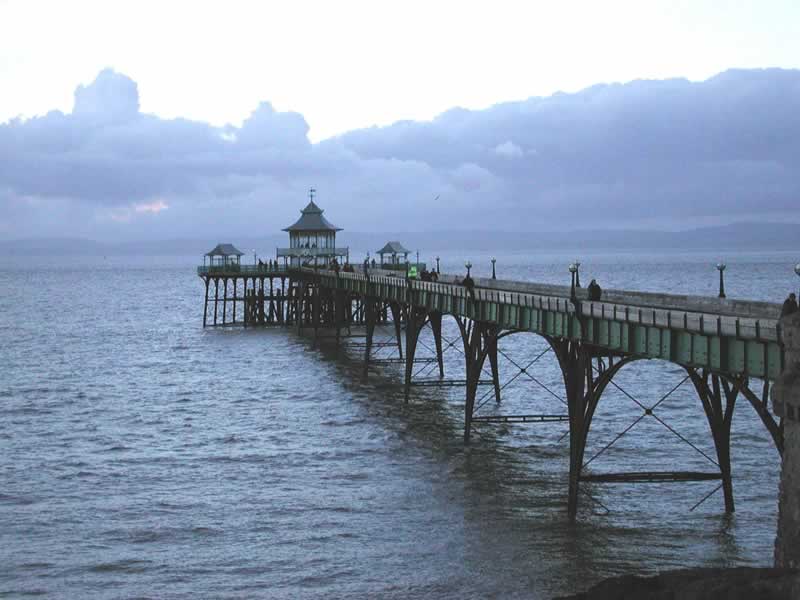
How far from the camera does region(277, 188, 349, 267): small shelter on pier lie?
102500mm

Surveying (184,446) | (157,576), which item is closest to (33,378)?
(184,446)

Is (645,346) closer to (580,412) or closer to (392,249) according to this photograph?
(580,412)

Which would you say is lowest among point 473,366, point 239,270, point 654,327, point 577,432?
point 577,432

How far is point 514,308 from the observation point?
34719 mm

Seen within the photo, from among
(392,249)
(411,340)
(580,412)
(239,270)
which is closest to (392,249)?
(392,249)

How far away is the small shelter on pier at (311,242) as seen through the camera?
102500 millimetres

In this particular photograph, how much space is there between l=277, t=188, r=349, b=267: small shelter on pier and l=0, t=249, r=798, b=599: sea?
4306 centimetres

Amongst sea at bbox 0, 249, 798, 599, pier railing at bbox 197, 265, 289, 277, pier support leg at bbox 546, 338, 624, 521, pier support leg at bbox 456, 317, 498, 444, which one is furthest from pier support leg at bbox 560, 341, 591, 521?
pier railing at bbox 197, 265, 289, 277

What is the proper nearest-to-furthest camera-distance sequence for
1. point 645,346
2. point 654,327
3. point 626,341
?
point 654,327
point 645,346
point 626,341

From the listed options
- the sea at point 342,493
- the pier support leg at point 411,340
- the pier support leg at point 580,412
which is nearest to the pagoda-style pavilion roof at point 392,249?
the sea at point 342,493

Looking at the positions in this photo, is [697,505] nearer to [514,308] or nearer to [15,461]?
[514,308]

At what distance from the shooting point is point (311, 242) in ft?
341

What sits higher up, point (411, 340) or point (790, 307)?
point (790, 307)

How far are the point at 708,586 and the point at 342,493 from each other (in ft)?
54.3
